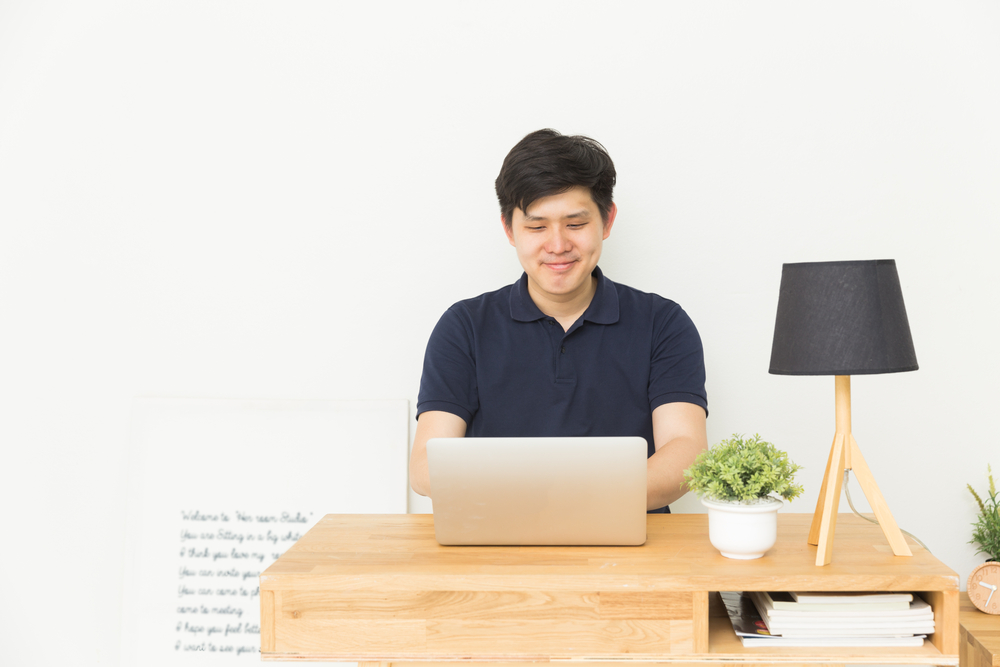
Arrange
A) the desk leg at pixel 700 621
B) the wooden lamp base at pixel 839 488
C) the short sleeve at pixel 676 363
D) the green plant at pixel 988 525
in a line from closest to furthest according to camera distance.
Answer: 1. the desk leg at pixel 700 621
2. the wooden lamp base at pixel 839 488
3. the short sleeve at pixel 676 363
4. the green plant at pixel 988 525

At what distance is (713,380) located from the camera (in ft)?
7.79

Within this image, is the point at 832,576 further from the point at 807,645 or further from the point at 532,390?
the point at 532,390

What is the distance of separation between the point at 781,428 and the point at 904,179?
2.76ft

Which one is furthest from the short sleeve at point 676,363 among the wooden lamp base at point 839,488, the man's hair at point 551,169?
the wooden lamp base at point 839,488

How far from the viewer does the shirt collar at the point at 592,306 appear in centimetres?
212

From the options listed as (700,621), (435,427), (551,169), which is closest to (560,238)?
(551,169)

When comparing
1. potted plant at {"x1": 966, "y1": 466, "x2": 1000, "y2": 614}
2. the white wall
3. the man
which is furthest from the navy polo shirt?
potted plant at {"x1": 966, "y1": 466, "x2": 1000, "y2": 614}

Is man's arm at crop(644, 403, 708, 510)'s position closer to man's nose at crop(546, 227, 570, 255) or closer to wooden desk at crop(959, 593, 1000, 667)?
man's nose at crop(546, 227, 570, 255)

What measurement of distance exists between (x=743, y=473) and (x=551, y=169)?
3.13 feet

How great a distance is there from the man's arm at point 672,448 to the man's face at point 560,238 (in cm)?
43

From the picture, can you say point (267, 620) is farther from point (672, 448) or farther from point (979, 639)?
point (979, 639)

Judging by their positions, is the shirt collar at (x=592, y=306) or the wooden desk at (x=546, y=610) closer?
the wooden desk at (x=546, y=610)

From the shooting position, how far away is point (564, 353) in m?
2.12

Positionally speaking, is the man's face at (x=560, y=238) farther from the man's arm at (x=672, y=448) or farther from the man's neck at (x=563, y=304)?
the man's arm at (x=672, y=448)
